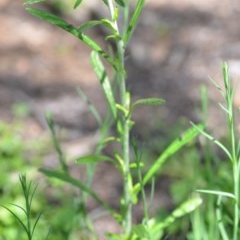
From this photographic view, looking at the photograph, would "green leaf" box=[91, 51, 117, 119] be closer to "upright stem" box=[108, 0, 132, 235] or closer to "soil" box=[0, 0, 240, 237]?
"upright stem" box=[108, 0, 132, 235]

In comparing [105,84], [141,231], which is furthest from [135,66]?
[141,231]

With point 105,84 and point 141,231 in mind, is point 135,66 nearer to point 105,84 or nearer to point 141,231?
point 105,84

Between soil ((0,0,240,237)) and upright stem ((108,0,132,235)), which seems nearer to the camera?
upright stem ((108,0,132,235))

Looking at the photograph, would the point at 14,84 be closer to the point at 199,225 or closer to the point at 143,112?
the point at 143,112

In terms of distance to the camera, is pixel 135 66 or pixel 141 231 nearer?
pixel 141 231

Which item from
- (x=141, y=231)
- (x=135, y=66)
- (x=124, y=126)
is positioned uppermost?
(x=124, y=126)

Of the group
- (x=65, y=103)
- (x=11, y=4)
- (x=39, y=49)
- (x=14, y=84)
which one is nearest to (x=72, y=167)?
(x=65, y=103)

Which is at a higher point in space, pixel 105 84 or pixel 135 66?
pixel 105 84

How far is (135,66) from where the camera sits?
344 centimetres

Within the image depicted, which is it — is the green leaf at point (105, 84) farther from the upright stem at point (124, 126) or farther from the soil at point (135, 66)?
the soil at point (135, 66)

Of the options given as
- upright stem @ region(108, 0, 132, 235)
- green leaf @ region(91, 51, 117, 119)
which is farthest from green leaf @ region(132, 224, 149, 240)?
green leaf @ region(91, 51, 117, 119)

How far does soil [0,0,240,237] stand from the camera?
2.86 meters

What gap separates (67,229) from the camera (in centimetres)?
168

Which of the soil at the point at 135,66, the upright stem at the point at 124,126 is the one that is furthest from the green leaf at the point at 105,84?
the soil at the point at 135,66
